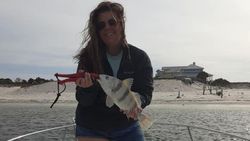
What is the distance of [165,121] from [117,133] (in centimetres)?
2593

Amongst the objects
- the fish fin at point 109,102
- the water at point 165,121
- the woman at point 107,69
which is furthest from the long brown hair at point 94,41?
the water at point 165,121

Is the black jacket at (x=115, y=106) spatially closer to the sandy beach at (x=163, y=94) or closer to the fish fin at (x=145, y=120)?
the fish fin at (x=145, y=120)

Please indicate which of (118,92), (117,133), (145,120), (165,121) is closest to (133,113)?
(145,120)

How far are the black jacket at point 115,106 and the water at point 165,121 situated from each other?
1427mm

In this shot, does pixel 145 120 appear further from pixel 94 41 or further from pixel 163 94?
pixel 163 94

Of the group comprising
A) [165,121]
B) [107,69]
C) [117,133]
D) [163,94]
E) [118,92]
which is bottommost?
[165,121]

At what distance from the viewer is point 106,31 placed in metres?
4.46

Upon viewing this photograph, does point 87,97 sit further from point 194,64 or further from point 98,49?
point 194,64

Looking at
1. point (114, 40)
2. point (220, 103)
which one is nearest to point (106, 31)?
point (114, 40)

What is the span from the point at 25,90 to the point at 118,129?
60470mm

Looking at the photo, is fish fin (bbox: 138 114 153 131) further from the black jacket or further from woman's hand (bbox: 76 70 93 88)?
woman's hand (bbox: 76 70 93 88)

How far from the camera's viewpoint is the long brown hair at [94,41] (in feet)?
14.5

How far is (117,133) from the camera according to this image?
4512 mm

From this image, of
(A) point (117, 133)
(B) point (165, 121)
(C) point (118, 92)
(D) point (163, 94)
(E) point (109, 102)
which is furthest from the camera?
(D) point (163, 94)
